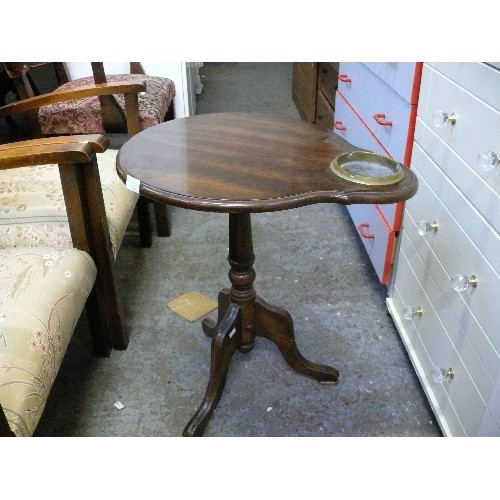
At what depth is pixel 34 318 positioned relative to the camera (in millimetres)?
985

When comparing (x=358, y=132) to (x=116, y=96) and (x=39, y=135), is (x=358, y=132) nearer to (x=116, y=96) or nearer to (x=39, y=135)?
(x=116, y=96)

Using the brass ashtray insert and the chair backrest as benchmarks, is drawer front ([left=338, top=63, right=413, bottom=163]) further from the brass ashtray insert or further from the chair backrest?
the chair backrest

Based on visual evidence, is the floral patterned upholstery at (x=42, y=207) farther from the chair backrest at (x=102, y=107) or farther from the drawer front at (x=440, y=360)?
the drawer front at (x=440, y=360)

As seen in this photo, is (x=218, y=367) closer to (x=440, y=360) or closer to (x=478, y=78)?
(x=440, y=360)

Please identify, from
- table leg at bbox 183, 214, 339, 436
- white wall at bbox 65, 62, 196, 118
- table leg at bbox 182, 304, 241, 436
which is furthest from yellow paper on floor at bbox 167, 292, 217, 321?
white wall at bbox 65, 62, 196, 118

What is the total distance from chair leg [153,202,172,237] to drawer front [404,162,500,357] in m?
1.07

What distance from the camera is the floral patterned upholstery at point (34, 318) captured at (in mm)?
874

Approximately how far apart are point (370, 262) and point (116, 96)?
1201 millimetres

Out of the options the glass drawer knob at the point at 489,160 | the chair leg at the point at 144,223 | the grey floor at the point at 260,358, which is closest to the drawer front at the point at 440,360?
the grey floor at the point at 260,358

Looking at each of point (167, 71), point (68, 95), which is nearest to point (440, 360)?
point (68, 95)

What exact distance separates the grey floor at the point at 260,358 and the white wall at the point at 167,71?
0.77 meters

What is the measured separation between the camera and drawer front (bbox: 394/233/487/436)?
1.11 m

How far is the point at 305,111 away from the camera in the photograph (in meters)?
3.31

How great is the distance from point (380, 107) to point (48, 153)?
1.03 m
